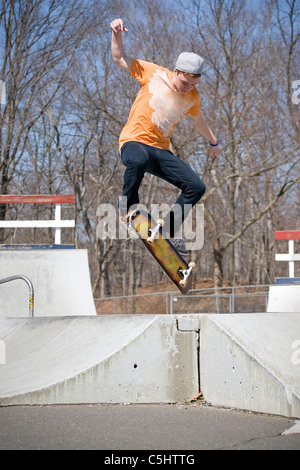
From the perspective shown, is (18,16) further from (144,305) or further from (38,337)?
(38,337)

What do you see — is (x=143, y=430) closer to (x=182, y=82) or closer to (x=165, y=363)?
(x=165, y=363)

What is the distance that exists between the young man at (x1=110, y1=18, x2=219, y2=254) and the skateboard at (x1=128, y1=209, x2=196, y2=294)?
0.13 meters

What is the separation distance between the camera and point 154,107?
18.4 feet

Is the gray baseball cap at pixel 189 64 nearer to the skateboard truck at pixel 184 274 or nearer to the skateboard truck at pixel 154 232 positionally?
the skateboard truck at pixel 154 232

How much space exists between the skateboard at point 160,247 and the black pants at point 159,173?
0.14m

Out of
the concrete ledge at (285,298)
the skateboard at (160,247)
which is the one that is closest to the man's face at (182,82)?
the skateboard at (160,247)

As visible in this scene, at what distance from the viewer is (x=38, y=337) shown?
4.64 m

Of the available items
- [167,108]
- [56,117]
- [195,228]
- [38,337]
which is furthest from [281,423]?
[56,117]

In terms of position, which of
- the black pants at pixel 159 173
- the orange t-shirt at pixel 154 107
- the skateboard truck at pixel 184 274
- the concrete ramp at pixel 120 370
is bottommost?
the concrete ramp at pixel 120 370

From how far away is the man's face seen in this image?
547 centimetres

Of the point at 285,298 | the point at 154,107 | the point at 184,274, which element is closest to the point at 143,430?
the point at 184,274

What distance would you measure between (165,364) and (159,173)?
2.37 meters

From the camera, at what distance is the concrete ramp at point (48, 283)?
30.2 feet
